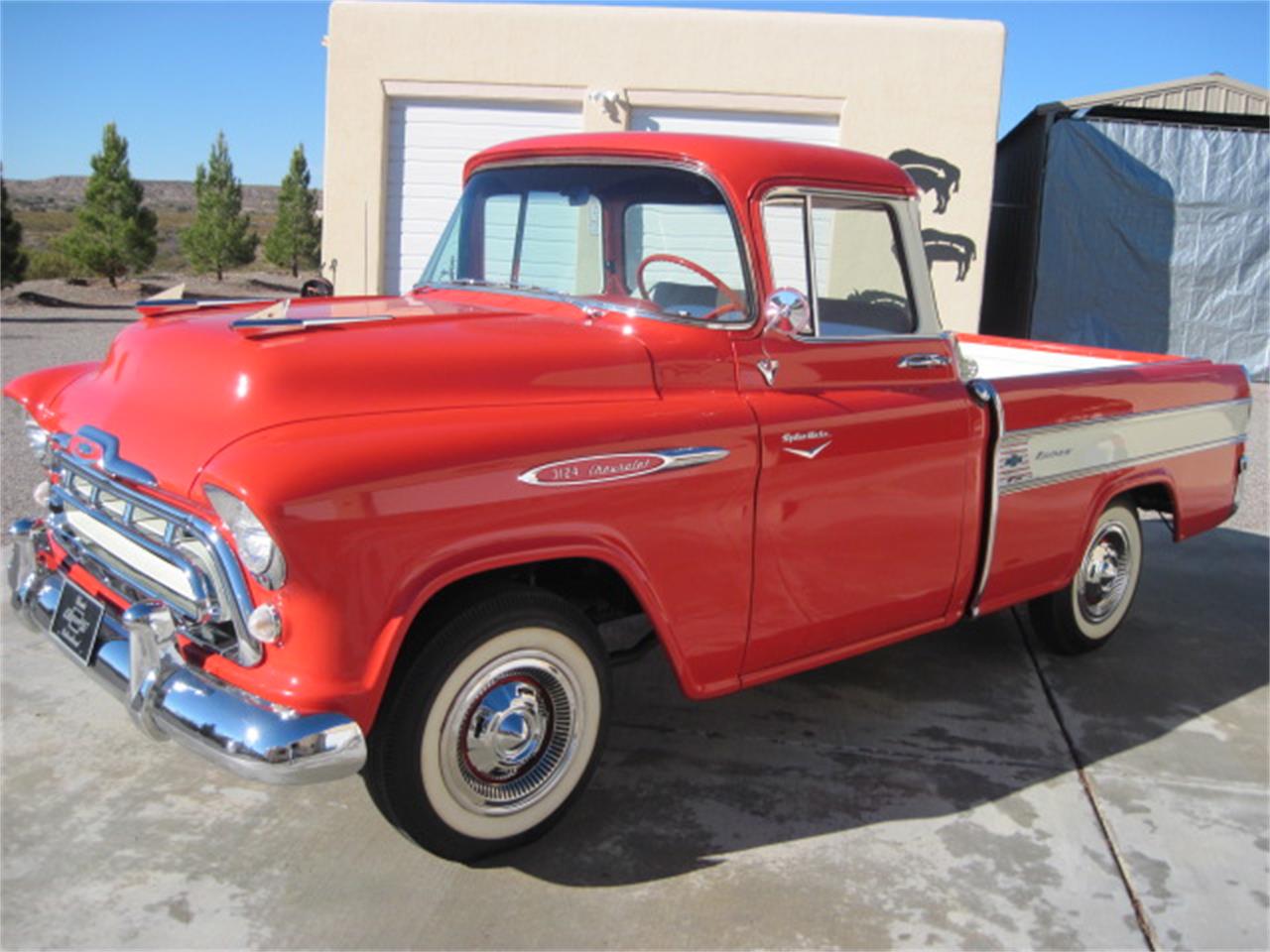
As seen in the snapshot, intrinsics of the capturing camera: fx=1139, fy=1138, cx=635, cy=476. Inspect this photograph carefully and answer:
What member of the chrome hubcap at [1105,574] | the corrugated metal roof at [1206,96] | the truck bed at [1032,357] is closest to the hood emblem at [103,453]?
the chrome hubcap at [1105,574]

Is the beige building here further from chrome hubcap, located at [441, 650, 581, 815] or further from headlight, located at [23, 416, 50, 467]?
chrome hubcap, located at [441, 650, 581, 815]

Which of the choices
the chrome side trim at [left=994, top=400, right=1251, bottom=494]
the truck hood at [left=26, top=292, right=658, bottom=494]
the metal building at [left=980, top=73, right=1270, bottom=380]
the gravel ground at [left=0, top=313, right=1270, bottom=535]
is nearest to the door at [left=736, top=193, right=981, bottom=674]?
the chrome side trim at [left=994, top=400, right=1251, bottom=494]

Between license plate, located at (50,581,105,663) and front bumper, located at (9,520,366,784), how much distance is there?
1.5 inches

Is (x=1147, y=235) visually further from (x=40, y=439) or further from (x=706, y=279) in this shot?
(x=40, y=439)

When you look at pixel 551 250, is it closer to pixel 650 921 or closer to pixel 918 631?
pixel 918 631

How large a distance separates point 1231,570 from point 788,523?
4.25 meters

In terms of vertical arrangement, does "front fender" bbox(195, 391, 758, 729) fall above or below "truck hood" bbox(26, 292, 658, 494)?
below

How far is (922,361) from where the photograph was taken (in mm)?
3887

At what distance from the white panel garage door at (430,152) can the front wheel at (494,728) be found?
26.7ft

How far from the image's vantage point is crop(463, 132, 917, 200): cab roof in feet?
11.4

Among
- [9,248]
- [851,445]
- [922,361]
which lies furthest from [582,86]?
[9,248]

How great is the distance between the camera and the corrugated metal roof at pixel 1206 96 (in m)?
15.2

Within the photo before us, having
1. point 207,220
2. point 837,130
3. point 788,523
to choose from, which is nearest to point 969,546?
point 788,523

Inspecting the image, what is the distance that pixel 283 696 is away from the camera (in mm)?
2582
